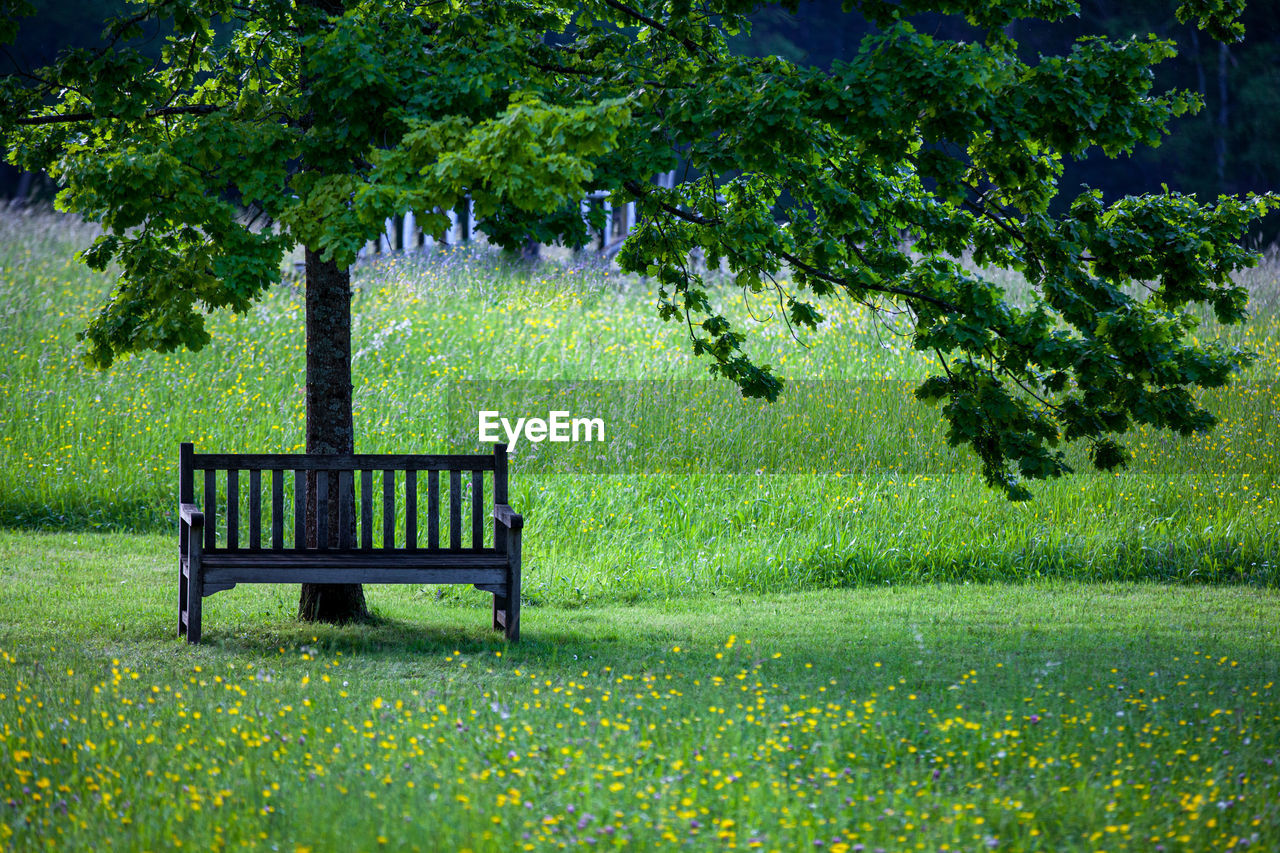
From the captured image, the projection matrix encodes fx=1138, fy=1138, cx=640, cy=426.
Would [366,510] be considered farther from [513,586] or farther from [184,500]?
[513,586]

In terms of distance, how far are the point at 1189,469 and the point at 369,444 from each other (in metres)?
8.13

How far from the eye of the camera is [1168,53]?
573 centimetres

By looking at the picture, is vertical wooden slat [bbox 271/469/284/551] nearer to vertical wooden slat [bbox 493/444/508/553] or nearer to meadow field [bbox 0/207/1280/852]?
meadow field [bbox 0/207/1280/852]

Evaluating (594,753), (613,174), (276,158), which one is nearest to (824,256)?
(613,174)

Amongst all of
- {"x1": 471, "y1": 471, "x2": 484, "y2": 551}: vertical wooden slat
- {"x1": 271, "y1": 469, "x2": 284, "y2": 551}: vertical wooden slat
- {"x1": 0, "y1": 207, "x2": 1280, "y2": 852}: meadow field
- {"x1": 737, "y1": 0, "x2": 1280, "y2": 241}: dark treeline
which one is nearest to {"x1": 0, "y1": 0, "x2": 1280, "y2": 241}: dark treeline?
{"x1": 737, "y1": 0, "x2": 1280, "y2": 241}: dark treeline

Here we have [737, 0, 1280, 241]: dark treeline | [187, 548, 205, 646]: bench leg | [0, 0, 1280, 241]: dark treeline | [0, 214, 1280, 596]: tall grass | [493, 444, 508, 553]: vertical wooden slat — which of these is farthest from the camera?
[737, 0, 1280, 241]: dark treeline

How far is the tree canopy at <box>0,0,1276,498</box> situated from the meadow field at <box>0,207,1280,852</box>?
65.9 inches

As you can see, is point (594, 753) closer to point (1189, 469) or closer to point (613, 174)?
point (613, 174)

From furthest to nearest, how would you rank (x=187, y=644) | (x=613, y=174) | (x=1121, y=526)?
(x=1121, y=526)
(x=187, y=644)
(x=613, y=174)

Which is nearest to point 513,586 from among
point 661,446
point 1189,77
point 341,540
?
point 341,540

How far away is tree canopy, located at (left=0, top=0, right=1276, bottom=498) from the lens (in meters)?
5.18

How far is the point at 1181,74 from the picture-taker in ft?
86.5

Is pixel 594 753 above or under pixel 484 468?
under

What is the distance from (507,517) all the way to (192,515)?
1.68 metres
